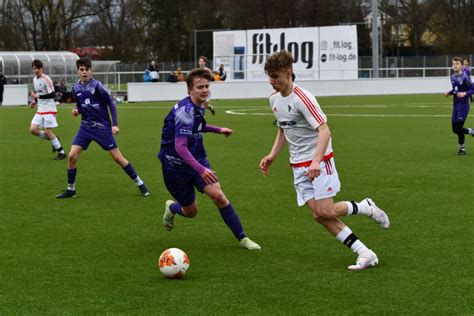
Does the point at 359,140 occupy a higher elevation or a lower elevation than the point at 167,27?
lower

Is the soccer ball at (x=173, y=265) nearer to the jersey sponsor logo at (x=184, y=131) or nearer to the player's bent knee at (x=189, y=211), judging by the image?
the jersey sponsor logo at (x=184, y=131)

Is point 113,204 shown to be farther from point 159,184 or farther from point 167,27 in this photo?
point 167,27

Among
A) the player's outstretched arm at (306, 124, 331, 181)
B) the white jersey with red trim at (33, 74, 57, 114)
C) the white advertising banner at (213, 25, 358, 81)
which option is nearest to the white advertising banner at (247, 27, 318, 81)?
the white advertising banner at (213, 25, 358, 81)

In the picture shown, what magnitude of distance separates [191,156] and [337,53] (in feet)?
→ 154

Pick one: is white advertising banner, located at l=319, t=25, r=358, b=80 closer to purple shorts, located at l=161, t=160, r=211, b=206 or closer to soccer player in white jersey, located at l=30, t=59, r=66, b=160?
soccer player in white jersey, located at l=30, t=59, r=66, b=160

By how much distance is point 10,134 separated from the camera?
999 inches

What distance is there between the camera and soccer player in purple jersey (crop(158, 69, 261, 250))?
8250 mm

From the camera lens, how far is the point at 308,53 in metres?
54.0

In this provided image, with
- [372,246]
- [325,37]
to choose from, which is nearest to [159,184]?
[372,246]

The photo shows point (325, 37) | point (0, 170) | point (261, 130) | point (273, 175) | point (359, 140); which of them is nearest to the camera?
point (273, 175)

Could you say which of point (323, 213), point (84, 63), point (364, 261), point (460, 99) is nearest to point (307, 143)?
point (323, 213)

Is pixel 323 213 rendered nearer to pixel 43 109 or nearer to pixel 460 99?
pixel 460 99

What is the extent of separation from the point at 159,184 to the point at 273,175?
2.10 meters

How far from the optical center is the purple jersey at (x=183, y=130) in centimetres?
830
